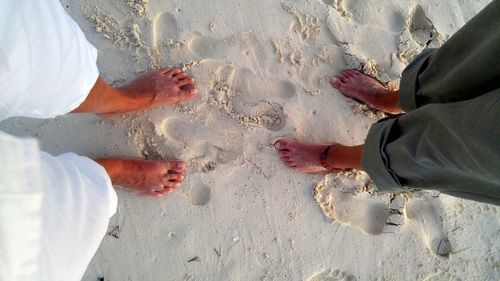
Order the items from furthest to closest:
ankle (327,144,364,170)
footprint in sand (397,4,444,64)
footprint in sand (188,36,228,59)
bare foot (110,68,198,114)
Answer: footprint in sand (397,4,444,64) → footprint in sand (188,36,228,59) → bare foot (110,68,198,114) → ankle (327,144,364,170)

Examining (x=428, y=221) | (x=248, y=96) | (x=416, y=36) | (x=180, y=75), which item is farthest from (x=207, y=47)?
(x=428, y=221)

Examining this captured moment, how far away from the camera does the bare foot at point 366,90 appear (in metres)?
1.73

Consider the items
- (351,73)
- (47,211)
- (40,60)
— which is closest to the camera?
(47,211)

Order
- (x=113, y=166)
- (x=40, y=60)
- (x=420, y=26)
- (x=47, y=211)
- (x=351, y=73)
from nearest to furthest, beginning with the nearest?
(x=47, y=211) < (x=40, y=60) < (x=113, y=166) < (x=351, y=73) < (x=420, y=26)

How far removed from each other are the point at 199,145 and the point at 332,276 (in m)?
0.77

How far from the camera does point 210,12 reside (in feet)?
5.89

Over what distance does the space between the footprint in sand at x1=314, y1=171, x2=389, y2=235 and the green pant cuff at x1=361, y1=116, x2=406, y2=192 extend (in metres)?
0.37

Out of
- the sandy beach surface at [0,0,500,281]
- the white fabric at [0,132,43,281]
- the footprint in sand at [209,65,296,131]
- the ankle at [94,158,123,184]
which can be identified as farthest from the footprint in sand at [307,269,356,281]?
the white fabric at [0,132,43,281]

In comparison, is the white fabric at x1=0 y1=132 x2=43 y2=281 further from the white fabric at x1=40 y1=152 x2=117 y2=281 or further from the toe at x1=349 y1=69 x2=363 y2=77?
the toe at x1=349 y1=69 x2=363 y2=77

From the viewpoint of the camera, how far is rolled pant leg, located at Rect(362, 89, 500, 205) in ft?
3.00

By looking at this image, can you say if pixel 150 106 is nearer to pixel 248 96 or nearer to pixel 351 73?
pixel 248 96

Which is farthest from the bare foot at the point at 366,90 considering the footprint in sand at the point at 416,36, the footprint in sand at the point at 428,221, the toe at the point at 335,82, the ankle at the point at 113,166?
the ankle at the point at 113,166

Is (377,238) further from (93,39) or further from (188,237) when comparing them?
(93,39)

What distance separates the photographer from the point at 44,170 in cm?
94
